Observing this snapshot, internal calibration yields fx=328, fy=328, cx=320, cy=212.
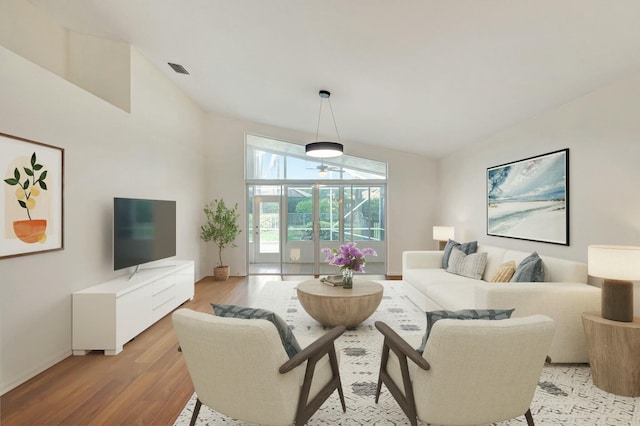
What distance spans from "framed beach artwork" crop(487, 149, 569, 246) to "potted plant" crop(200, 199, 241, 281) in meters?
4.61

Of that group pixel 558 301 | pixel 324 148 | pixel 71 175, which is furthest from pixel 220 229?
pixel 558 301

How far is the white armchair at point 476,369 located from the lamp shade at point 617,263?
1.23 m

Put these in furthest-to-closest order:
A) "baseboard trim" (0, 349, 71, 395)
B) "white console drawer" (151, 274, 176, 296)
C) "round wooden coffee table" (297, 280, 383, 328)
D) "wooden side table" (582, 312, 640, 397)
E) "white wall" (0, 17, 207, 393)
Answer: "white console drawer" (151, 274, 176, 296) → "round wooden coffee table" (297, 280, 383, 328) → "white wall" (0, 17, 207, 393) → "baseboard trim" (0, 349, 71, 395) → "wooden side table" (582, 312, 640, 397)

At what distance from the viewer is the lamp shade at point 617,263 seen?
7.59 ft

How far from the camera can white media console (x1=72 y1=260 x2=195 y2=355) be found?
310 cm

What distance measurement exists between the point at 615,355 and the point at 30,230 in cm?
464

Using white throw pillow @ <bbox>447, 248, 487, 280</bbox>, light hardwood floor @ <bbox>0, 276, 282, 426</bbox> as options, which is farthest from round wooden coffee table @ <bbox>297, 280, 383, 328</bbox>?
white throw pillow @ <bbox>447, 248, 487, 280</bbox>

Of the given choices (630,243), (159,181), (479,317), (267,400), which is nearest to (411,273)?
(630,243)

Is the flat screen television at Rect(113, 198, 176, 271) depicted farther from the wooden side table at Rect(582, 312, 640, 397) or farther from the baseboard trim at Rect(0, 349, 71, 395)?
the wooden side table at Rect(582, 312, 640, 397)

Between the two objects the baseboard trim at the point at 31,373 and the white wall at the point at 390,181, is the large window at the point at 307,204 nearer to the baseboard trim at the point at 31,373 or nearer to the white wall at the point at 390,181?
the white wall at the point at 390,181

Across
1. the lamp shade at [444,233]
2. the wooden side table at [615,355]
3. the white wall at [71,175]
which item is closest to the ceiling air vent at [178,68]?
the white wall at [71,175]

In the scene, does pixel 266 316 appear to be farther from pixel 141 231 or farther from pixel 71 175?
pixel 141 231

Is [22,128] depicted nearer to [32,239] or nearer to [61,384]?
[32,239]

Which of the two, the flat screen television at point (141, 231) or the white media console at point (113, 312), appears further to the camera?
the flat screen television at point (141, 231)
